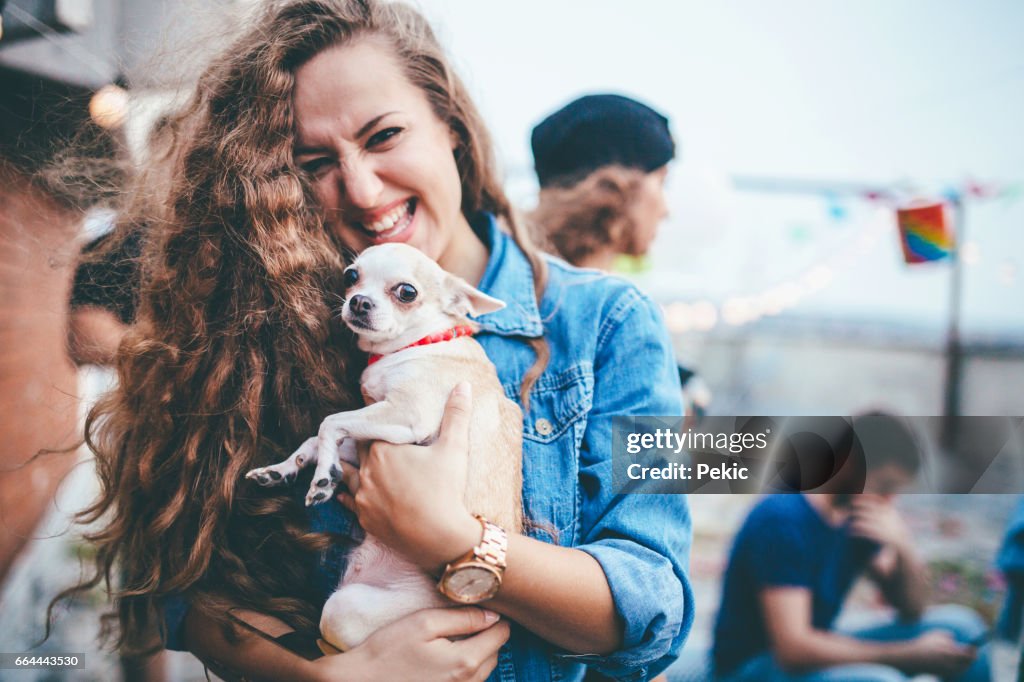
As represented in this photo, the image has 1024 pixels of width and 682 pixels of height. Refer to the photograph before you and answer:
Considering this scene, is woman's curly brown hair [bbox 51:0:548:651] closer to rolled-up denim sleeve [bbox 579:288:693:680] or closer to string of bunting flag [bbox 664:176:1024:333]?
rolled-up denim sleeve [bbox 579:288:693:680]

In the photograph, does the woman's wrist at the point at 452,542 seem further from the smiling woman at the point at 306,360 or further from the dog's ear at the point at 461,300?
the dog's ear at the point at 461,300

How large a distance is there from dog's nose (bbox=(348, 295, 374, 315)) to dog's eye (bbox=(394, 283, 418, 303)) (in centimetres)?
6

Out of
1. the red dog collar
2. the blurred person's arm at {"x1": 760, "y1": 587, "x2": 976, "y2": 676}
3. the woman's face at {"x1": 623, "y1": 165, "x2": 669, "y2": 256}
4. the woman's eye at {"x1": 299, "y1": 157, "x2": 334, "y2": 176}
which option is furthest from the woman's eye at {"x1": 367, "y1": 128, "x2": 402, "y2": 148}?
the blurred person's arm at {"x1": 760, "y1": 587, "x2": 976, "y2": 676}

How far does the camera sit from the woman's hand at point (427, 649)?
120cm

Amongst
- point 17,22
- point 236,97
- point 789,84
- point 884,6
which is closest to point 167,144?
point 236,97

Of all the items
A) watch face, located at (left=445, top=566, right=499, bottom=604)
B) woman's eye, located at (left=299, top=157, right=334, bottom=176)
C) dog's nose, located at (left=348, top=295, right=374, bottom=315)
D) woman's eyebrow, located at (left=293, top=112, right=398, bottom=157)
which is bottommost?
watch face, located at (left=445, top=566, right=499, bottom=604)

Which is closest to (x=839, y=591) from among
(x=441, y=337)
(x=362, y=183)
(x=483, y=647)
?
(x=483, y=647)

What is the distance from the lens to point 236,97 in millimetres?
1420

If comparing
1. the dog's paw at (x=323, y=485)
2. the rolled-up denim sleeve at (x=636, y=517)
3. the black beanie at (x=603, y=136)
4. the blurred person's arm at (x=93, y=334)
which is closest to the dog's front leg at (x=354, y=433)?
the dog's paw at (x=323, y=485)

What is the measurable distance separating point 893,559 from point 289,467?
1.99m

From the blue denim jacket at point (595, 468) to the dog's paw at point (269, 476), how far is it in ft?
0.37

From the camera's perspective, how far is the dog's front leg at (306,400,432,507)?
3.97 feet

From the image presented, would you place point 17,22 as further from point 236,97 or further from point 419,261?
point 419,261

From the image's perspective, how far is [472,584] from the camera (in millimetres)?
1184
